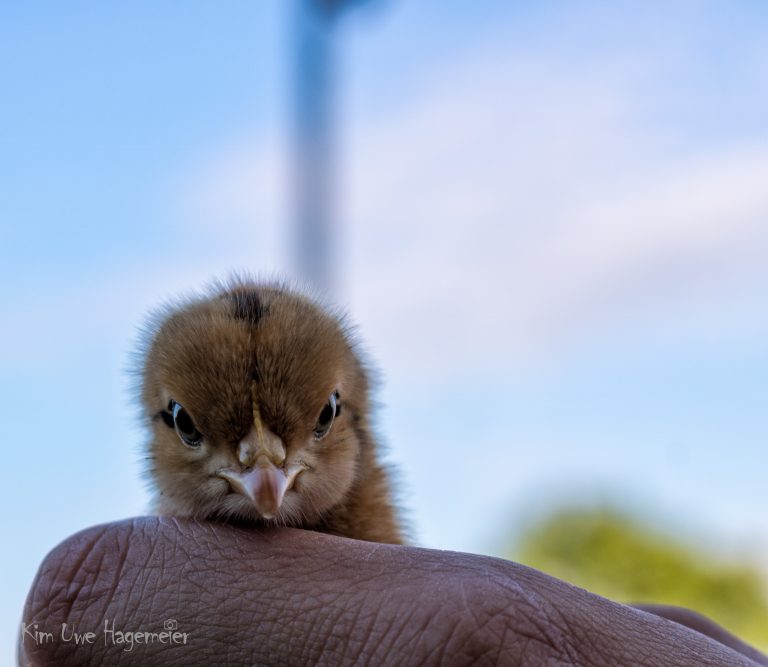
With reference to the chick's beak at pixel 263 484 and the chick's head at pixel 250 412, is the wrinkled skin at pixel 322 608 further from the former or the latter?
the chick's head at pixel 250 412

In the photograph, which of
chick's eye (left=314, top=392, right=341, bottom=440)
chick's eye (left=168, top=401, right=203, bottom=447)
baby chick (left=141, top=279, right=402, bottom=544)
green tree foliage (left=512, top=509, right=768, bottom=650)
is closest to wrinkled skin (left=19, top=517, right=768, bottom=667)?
baby chick (left=141, top=279, right=402, bottom=544)

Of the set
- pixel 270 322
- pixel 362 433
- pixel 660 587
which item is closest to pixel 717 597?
pixel 660 587

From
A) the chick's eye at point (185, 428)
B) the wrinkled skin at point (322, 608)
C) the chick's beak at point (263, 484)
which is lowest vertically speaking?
the wrinkled skin at point (322, 608)

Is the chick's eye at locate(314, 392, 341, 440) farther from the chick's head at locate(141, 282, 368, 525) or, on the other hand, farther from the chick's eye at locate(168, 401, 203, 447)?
the chick's eye at locate(168, 401, 203, 447)

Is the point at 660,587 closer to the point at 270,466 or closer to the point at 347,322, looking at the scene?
the point at 347,322

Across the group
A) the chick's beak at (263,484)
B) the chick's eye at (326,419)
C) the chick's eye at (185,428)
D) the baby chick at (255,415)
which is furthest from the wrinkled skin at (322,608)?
the chick's eye at (326,419)

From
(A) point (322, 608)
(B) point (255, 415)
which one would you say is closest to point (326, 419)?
(B) point (255, 415)

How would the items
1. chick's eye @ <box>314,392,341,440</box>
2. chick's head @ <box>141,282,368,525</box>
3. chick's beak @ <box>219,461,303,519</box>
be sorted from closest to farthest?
chick's beak @ <box>219,461,303,519</box>, chick's head @ <box>141,282,368,525</box>, chick's eye @ <box>314,392,341,440</box>
